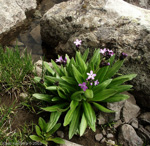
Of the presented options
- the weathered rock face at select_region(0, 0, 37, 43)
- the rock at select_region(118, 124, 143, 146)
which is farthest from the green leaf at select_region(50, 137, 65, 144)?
the weathered rock face at select_region(0, 0, 37, 43)

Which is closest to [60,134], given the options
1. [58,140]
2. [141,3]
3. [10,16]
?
[58,140]

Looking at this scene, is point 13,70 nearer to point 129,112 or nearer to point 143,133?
point 129,112

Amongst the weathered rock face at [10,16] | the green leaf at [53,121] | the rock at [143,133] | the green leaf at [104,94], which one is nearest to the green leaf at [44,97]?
the green leaf at [53,121]

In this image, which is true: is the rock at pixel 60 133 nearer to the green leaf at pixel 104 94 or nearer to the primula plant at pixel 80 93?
the primula plant at pixel 80 93

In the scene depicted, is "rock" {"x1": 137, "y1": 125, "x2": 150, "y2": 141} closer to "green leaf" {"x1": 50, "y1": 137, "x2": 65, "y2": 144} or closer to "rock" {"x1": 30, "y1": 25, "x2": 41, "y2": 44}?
"green leaf" {"x1": 50, "y1": 137, "x2": 65, "y2": 144}

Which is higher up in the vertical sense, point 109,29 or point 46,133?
point 109,29
